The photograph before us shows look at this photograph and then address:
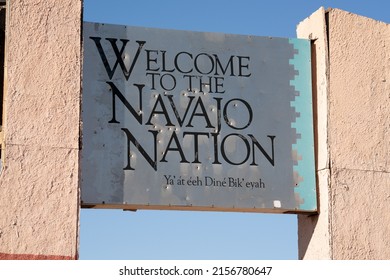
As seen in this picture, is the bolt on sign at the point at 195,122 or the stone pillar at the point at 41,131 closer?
the stone pillar at the point at 41,131

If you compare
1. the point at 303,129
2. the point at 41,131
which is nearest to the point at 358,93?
the point at 303,129

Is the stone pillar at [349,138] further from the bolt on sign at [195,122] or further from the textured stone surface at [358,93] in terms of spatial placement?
the bolt on sign at [195,122]

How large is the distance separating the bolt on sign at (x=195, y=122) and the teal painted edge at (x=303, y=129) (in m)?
0.01

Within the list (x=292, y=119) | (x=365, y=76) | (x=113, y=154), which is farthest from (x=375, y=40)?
(x=113, y=154)

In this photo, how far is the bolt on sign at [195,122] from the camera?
10.8 m

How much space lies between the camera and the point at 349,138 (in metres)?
11.5

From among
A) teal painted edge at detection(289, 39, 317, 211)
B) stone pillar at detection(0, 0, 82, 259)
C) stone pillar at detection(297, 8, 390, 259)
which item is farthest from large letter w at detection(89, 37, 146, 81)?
stone pillar at detection(297, 8, 390, 259)

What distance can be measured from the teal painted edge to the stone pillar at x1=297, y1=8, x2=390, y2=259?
3.9 inches

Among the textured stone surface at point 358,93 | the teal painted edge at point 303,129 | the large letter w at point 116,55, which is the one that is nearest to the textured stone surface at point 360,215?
the textured stone surface at point 358,93

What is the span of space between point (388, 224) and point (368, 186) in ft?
1.60

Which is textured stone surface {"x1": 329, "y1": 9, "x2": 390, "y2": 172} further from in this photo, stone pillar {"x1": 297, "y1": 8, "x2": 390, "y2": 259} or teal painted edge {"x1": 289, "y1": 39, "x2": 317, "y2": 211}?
teal painted edge {"x1": 289, "y1": 39, "x2": 317, "y2": 211}

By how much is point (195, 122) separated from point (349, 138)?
182 cm

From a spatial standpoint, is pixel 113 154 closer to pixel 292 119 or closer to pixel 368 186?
pixel 292 119

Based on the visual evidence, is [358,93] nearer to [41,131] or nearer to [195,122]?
[195,122]
